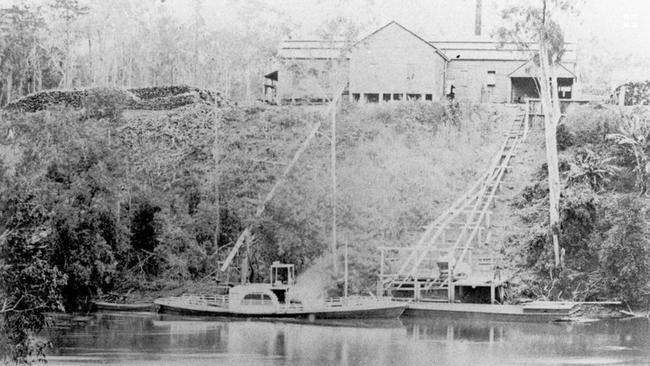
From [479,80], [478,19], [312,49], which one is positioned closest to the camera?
[312,49]

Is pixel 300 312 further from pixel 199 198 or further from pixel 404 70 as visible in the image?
pixel 404 70

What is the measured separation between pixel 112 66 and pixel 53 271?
879cm

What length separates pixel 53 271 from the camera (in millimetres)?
8938

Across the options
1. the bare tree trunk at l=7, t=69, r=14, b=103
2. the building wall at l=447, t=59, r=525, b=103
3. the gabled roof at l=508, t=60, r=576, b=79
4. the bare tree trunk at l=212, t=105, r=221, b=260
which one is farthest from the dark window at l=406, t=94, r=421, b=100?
the bare tree trunk at l=7, t=69, r=14, b=103

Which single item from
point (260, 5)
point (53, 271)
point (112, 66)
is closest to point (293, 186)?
point (260, 5)

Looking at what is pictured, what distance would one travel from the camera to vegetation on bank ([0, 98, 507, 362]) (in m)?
12.7

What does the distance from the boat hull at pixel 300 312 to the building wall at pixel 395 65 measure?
189 inches

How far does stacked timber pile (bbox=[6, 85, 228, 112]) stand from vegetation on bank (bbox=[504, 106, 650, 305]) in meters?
6.38

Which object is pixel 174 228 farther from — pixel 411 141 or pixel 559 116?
pixel 559 116

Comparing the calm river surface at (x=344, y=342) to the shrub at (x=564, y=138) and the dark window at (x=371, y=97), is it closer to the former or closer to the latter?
the shrub at (x=564, y=138)

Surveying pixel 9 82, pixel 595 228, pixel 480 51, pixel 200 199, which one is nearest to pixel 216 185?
pixel 200 199

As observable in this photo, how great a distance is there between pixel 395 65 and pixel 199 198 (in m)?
5.17

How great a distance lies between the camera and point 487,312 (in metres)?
13.1

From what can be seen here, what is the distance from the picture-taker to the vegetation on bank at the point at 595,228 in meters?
13.0
